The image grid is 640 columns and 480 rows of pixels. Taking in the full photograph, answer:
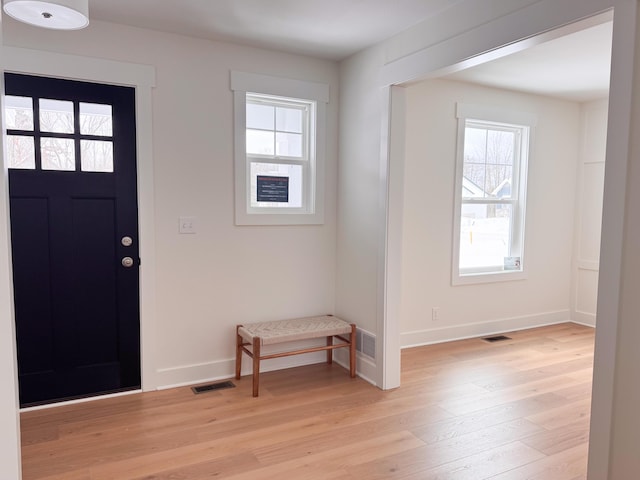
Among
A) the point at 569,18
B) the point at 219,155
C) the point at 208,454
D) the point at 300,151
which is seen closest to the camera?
the point at 569,18

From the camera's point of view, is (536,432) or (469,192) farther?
(469,192)

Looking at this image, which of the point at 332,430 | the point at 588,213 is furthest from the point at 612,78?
the point at 588,213

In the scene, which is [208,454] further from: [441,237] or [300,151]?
[441,237]

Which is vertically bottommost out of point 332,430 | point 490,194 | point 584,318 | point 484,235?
point 332,430

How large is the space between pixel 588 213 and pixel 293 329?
3794mm

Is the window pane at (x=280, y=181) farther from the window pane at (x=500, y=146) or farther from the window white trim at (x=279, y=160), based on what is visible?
the window pane at (x=500, y=146)

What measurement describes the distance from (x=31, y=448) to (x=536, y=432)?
9.33 ft

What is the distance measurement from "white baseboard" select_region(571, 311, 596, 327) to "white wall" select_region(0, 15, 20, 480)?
5.42m

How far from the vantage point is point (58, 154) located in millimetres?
2986

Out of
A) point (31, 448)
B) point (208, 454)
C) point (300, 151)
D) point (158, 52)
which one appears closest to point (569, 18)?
point (300, 151)

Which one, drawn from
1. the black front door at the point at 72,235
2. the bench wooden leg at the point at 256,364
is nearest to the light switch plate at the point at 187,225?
the black front door at the point at 72,235

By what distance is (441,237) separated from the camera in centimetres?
448

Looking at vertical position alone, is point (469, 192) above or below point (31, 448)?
above

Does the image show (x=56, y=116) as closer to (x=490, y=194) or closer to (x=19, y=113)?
(x=19, y=113)
